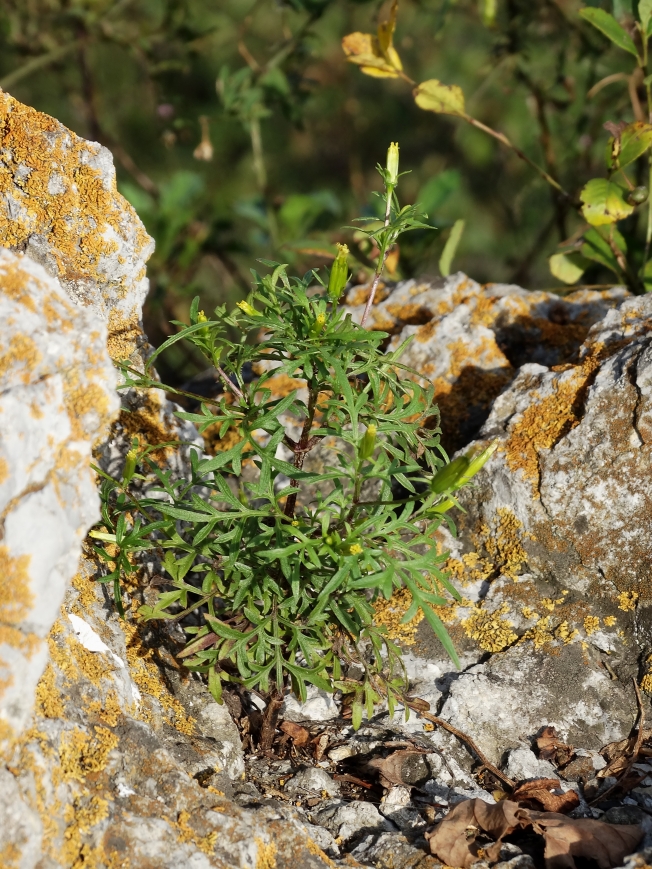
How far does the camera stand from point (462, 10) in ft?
21.1


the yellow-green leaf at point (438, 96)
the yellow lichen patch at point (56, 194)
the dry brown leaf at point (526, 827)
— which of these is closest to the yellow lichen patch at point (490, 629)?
the dry brown leaf at point (526, 827)

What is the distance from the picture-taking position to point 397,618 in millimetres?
2586

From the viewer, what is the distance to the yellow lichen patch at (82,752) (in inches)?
68.9

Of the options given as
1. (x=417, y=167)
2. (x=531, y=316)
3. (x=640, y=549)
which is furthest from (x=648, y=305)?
(x=417, y=167)

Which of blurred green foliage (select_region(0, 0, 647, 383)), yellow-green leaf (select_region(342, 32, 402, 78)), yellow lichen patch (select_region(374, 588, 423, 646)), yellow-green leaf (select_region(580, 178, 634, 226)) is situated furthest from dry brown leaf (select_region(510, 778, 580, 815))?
yellow-green leaf (select_region(342, 32, 402, 78))

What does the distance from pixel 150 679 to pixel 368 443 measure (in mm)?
986

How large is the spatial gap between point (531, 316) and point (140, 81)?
6088 millimetres

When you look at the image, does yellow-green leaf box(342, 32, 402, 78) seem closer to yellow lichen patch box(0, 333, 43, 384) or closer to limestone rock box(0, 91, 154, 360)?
limestone rock box(0, 91, 154, 360)

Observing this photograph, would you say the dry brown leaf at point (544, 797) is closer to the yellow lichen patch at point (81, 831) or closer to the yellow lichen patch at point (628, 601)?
the yellow lichen patch at point (628, 601)

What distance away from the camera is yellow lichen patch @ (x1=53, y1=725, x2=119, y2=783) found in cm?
175

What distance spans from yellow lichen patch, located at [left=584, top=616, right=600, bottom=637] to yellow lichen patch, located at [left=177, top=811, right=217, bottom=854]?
1.28 metres

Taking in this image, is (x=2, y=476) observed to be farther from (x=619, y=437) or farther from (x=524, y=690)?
(x=619, y=437)

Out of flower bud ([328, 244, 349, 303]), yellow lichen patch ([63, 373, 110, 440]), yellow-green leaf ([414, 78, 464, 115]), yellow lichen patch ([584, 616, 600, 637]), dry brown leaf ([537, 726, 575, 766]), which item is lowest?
dry brown leaf ([537, 726, 575, 766])

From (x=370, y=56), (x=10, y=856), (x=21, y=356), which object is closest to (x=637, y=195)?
(x=370, y=56)
